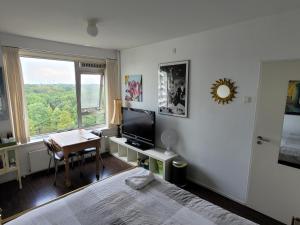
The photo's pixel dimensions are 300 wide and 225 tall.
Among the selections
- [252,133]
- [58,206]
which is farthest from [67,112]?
[252,133]

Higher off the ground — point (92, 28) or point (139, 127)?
point (92, 28)

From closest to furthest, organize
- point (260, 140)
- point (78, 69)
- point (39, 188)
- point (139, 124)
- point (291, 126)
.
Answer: point (291, 126)
point (260, 140)
point (39, 188)
point (139, 124)
point (78, 69)

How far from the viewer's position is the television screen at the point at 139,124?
3.38 metres

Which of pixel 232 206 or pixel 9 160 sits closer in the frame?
pixel 232 206

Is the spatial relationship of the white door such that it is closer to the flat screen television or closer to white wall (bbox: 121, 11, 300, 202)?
white wall (bbox: 121, 11, 300, 202)

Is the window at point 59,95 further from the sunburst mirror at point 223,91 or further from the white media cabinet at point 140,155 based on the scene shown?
the sunburst mirror at point 223,91

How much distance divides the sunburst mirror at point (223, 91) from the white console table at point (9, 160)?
3.24 m

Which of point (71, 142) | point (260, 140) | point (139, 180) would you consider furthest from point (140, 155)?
point (260, 140)

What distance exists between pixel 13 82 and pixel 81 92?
1262 millimetres

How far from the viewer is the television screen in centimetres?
338

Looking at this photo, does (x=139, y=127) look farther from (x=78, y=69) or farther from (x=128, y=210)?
(x=128, y=210)

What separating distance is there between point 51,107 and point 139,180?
2756 mm

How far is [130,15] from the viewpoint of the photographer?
2.08m

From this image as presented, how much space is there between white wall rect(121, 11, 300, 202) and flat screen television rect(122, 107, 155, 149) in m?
0.34
